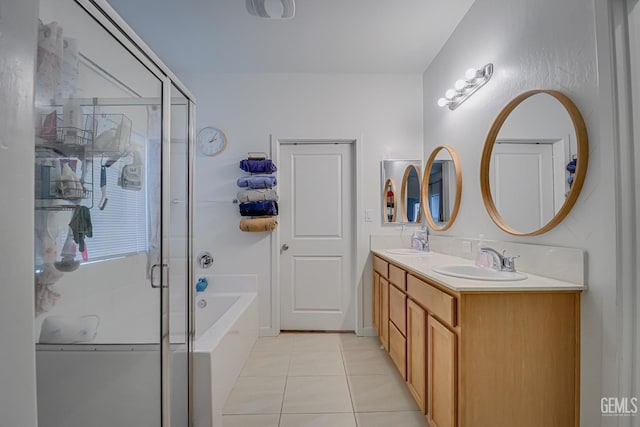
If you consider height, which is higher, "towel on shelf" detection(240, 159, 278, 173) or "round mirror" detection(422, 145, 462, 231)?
"towel on shelf" detection(240, 159, 278, 173)

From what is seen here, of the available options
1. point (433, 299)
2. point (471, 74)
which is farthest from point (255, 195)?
point (471, 74)

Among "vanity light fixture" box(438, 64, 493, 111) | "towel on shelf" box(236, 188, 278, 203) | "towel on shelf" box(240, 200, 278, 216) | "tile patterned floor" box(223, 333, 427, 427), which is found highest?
"vanity light fixture" box(438, 64, 493, 111)

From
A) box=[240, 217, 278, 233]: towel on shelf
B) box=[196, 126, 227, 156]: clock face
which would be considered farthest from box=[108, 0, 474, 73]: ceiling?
box=[240, 217, 278, 233]: towel on shelf

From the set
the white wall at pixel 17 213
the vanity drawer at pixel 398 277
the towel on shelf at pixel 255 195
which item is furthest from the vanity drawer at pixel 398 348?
the white wall at pixel 17 213

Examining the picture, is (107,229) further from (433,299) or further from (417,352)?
(417,352)

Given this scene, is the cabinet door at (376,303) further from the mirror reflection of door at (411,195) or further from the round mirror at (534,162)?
the round mirror at (534,162)

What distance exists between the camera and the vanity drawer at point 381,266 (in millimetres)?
2365

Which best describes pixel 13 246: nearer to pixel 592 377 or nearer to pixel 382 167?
pixel 592 377

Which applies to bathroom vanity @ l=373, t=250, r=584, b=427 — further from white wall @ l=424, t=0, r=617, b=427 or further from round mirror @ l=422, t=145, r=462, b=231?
round mirror @ l=422, t=145, r=462, b=231

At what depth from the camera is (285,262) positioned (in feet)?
9.83

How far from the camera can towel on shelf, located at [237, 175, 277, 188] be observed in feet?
8.94

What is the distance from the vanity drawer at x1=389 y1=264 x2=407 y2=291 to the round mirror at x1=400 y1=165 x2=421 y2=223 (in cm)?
83

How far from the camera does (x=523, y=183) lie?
1.56m

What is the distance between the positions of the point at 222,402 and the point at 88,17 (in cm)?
197
